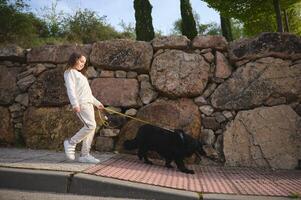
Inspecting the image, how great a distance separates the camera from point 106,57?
685 cm

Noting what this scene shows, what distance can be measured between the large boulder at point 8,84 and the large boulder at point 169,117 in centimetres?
247

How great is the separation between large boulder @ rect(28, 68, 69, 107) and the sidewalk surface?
1.73 meters

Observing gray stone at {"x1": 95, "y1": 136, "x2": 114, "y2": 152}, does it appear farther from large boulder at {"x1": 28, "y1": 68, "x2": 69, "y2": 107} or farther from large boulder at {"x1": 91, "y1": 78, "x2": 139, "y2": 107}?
large boulder at {"x1": 28, "y1": 68, "x2": 69, "y2": 107}

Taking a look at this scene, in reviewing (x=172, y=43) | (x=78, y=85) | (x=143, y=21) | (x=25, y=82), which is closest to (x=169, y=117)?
(x=172, y=43)

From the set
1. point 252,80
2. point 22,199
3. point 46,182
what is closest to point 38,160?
point 46,182

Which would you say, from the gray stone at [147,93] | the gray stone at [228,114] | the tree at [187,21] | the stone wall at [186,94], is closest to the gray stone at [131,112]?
the stone wall at [186,94]

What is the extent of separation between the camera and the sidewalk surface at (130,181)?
3.99 metres

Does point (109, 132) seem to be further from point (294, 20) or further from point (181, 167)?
point (294, 20)

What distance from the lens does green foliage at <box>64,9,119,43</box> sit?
14.2 m

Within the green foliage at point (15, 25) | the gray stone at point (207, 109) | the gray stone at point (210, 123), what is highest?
the green foliage at point (15, 25)

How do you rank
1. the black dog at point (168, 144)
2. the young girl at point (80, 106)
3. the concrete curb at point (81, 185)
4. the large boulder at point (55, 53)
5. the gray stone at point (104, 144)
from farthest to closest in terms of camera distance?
1. the large boulder at point (55, 53)
2. the gray stone at point (104, 144)
3. the black dog at point (168, 144)
4. the young girl at point (80, 106)
5. the concrete curb at point (81, 185)

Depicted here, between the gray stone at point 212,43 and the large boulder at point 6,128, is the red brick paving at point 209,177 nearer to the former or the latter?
the gray stone at point 212,43

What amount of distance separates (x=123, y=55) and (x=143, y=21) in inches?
275

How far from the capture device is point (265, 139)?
6.15 metres
